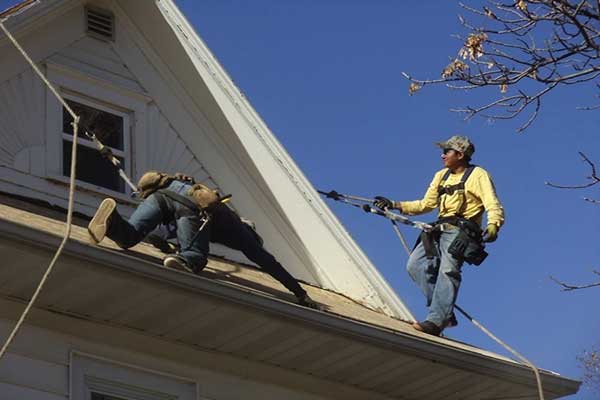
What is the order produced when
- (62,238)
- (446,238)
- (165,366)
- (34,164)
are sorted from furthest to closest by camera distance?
(446,238) < (34,164) < (165,366) < (62,238)

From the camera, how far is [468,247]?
42.7 feet

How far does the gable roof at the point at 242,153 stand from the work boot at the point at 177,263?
2.62m

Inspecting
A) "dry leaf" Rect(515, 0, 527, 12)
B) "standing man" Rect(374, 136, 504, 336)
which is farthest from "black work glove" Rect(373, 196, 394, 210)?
"dry leaf" Rect(515, 0, 527, 12)

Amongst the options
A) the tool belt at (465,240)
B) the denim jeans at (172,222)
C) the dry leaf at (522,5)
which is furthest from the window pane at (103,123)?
the dry leaf at (522,5)

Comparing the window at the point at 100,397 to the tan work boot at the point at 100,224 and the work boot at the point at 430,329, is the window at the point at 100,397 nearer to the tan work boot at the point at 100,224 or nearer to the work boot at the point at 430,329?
the tan work boot at the point at 100,224

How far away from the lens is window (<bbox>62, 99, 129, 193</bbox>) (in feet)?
41.1

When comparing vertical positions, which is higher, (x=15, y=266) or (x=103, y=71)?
(x=103, y=71)

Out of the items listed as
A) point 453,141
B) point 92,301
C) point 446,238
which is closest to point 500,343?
point 446,238

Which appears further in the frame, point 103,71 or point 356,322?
point 103,71

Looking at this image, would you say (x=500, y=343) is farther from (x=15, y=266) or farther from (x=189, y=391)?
(x=15, y=266)

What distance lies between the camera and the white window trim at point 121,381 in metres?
10.3

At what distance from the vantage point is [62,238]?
32.2ft

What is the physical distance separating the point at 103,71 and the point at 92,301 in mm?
3461

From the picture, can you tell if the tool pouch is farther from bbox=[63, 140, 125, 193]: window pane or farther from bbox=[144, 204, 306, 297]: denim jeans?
bbox=[63, 140, 125, 193]: window pane
